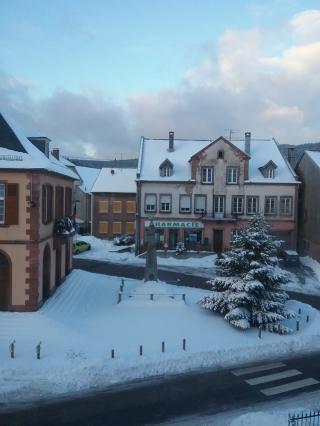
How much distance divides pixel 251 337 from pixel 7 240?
1191 cm

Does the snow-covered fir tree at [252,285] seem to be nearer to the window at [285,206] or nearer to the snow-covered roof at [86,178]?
the window at [285,206]

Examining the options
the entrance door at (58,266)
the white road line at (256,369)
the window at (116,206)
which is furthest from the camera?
the window at (116,206)

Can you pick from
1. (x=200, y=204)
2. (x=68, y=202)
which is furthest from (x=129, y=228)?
(x=68, y=202)

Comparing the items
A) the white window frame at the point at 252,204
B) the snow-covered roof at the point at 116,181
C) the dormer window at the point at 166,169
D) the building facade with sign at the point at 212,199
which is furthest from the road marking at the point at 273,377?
the snow-covered roof at the point at 116,181

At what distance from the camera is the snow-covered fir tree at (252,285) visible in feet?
71.0

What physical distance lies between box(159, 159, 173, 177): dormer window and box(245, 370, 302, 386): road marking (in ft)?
99.4

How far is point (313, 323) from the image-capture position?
23.4m

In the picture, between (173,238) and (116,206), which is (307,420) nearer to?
(173,238)

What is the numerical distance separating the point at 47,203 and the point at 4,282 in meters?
4.57

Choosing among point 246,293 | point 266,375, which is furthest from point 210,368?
point 246,293

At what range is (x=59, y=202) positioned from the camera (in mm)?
27969

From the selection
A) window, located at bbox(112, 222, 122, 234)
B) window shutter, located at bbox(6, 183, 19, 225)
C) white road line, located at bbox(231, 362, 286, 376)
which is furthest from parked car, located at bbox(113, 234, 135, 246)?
white road line, located at bbox(231, 362, 286, 376)

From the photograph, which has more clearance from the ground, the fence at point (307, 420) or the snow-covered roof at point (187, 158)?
the snow-covered roof at point (187, 158)

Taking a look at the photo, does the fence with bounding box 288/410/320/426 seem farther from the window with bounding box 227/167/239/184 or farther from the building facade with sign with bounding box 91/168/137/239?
the building facade with sign with bounding box 91/168/137/239
